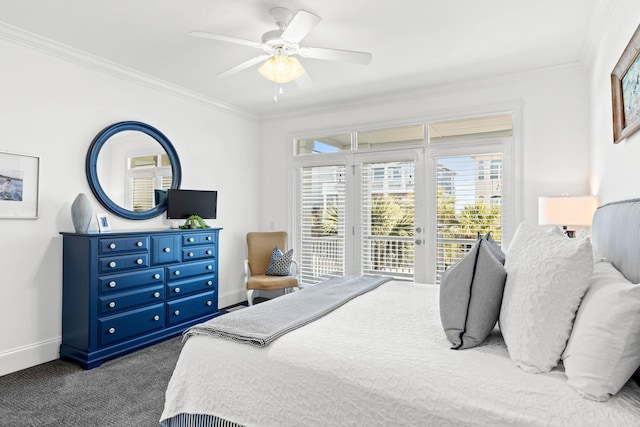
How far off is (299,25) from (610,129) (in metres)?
2.21

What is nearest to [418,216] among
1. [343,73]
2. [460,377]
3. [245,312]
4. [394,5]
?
[343,73]

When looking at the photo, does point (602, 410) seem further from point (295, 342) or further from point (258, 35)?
point (258, 35)

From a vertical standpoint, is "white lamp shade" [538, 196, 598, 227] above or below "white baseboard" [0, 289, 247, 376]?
above

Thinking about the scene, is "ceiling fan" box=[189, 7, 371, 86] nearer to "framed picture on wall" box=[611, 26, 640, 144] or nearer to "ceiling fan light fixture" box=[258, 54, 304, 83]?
"ceiling fan light fixture" box=[258, 54, 304, 83]

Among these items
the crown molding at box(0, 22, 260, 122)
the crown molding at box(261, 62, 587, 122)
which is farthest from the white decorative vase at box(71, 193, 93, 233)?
the crown molding at box(261, 62, 587, 122)

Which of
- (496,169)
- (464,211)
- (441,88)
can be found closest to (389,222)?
(464,211)

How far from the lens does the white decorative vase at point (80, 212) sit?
10.3 ft

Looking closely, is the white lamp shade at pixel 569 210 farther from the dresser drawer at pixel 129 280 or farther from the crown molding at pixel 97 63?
the crown molding at pixel 97 63

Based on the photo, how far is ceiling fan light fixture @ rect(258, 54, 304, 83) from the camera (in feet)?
8.82

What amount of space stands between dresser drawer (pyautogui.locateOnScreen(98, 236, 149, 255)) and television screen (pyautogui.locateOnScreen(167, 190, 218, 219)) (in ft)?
2.03

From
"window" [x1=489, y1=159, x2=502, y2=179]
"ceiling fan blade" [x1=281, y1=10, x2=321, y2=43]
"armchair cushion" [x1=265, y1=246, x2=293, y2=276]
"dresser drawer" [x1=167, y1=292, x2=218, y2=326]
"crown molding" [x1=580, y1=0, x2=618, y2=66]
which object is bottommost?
"dresser drawer" [x1=167, y1=292, x2=218, y2=326]

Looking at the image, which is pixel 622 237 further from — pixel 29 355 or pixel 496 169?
pixel 29 355

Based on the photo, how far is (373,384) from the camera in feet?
4.32

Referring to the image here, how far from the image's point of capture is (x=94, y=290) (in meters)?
3.05
